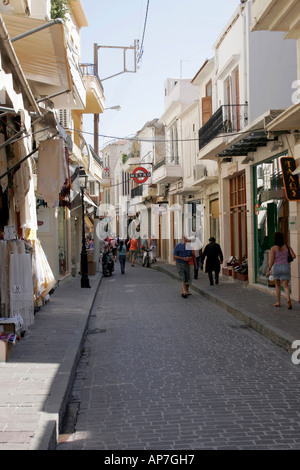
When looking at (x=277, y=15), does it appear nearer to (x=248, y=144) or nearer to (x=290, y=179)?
(x=290, y=179)

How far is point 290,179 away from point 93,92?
1298cm

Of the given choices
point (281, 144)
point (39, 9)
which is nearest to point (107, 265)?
point (281, 144)

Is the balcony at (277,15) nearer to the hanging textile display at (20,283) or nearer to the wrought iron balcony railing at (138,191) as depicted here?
the hanging textile display at (20,283)

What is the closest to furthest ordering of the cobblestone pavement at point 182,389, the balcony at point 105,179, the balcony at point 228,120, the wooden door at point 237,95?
the cobblestone pavement at point 182,389 → the balcony at point 228,120 → the wooden door at point 237,95 → the balcony at point 105,179

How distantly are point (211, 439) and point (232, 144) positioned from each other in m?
12.1

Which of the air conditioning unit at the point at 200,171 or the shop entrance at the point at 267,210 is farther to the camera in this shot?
the air conditioning unit at the point at 200,171

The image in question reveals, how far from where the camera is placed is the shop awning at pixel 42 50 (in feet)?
28.0

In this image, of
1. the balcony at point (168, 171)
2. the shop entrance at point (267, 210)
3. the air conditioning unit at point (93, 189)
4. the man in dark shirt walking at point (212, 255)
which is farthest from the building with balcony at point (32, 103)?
the balcony at point (168, 171)

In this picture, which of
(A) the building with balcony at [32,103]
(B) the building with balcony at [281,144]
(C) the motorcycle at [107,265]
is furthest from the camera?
(C) the motorcycle at [107,265]

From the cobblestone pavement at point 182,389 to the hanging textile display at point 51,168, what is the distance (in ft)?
9.56

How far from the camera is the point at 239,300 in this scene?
45.8 feet

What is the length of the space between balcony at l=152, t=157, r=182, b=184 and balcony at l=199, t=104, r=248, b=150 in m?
10.7

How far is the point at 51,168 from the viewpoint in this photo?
33.2 feet

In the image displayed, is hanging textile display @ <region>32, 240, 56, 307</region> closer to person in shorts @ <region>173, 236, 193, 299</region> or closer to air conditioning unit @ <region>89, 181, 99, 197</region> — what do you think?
person in shorts @ <region>173, 236, 193, 299</region>
